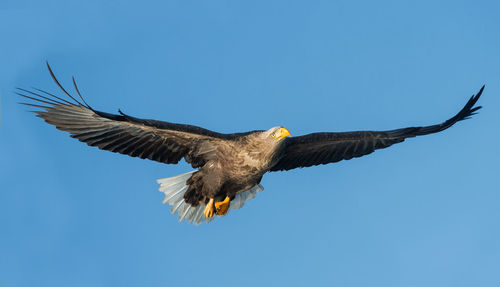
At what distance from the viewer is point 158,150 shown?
10.3 metres

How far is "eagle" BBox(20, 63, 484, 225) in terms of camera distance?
9852mm

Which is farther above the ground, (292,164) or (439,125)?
(439,125)

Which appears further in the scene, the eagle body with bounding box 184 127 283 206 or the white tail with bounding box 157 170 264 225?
the white tail with bounding box 157 170 264 225

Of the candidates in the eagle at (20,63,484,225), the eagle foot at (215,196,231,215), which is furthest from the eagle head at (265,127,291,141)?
the eagle foot at (215,196,231,215)

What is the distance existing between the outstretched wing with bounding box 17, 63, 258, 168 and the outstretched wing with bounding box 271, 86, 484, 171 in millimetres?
1370

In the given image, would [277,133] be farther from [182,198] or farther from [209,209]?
[182,198]

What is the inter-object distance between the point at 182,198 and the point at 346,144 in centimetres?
269

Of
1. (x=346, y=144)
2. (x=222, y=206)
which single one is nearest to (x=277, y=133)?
(x=222, y=206)

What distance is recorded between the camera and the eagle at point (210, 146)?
985cm

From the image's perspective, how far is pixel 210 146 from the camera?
10.2m

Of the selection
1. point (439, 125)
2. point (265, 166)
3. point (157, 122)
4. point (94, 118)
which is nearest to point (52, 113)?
point (94, 118)

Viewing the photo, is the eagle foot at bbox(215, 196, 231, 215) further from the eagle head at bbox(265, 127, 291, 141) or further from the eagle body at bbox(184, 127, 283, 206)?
the eagle head at bbox(265, 127, 291, 141)

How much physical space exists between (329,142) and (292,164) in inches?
26.5

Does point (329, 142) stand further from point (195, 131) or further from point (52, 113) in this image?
point (52, 113)
